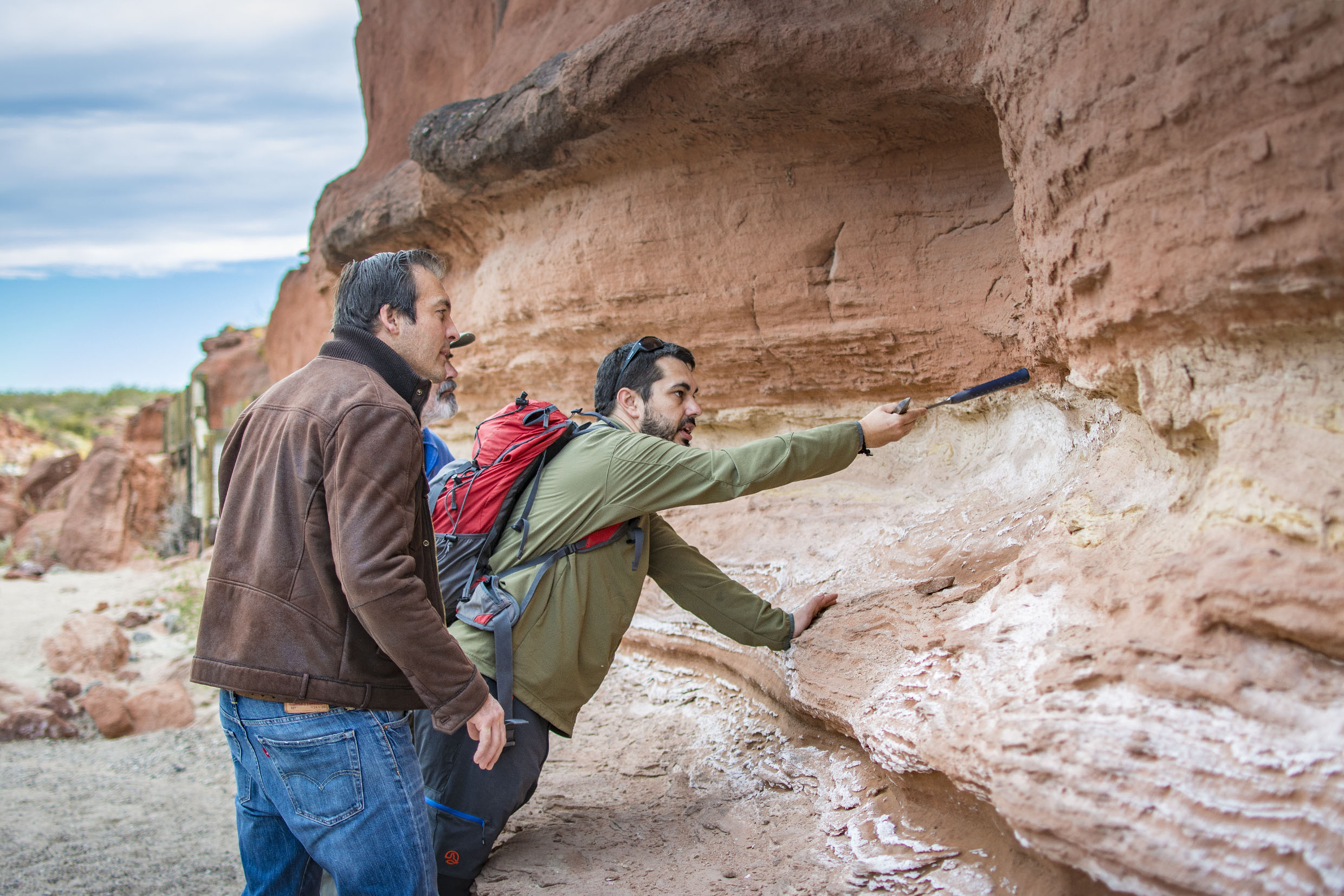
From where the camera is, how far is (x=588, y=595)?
8.67 feet

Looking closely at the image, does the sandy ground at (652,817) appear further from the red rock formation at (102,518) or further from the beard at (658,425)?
the red rock formation at (102,518)

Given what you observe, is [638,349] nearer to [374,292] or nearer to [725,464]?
[725,464]

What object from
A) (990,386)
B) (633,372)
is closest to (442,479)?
(633,372)

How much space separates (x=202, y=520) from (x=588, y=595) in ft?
37.6

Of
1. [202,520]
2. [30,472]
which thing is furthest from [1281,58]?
[30,472]

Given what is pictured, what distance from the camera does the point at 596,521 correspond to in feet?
8.49

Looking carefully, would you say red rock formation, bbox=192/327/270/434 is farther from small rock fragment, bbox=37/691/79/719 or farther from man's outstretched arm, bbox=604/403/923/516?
man's outstretched arm, bbox=604/403/923/516

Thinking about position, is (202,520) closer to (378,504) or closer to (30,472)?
(30,472)

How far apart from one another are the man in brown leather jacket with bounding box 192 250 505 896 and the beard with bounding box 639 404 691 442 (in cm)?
116

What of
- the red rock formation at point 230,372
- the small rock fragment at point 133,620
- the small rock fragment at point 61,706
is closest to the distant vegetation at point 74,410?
the red rock formation at point 230,372

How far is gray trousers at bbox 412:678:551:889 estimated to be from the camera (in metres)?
2.43

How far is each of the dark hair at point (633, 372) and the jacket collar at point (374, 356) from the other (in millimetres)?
1051

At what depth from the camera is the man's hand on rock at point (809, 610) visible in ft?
9.80

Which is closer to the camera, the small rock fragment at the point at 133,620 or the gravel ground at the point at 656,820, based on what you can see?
the gravel ground at the point at 656,820
